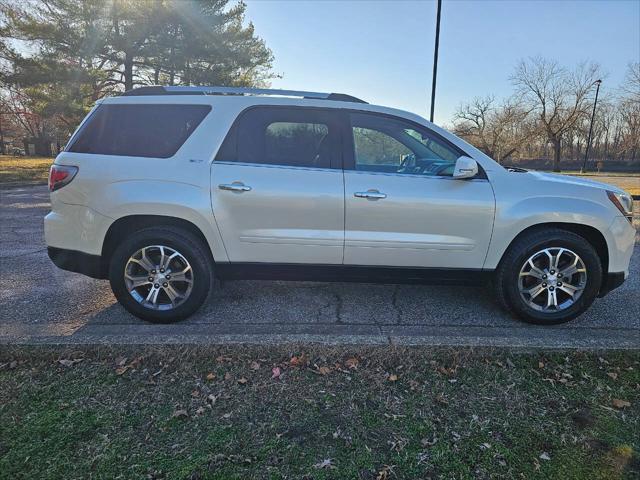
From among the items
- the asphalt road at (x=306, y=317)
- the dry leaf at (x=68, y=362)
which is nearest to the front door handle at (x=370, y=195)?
the asphalt road at (x=306, y=317)

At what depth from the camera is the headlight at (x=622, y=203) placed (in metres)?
3.52

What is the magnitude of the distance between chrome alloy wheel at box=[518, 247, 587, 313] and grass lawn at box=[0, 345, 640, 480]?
59 cm

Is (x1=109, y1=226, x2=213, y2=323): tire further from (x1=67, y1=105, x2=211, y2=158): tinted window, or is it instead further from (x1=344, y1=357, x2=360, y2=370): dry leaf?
(x1=344, y1=357, x2=360, y2=370): dry leaf

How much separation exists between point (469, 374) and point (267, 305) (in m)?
1.92

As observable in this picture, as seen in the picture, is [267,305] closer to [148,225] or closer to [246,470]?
[148,225]

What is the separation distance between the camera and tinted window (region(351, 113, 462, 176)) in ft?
11.5

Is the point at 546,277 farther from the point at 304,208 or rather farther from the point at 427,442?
the point at 304,208

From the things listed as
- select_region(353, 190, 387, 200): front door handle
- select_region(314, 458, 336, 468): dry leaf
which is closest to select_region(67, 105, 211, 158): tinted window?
select_region(353, 190, 387, 200): front door handle

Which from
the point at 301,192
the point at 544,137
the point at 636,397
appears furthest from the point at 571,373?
the point at 544,137

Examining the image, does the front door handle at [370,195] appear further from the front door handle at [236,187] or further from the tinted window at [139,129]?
the tinted window at [139,129]

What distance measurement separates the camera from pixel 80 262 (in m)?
3.47

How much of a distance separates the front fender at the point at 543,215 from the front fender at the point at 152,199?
2.41 meters

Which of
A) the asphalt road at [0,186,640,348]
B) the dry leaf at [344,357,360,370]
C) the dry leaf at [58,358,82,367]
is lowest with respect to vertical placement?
the dry leaf at [58,358,82,367]

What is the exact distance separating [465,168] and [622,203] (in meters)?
1.48
